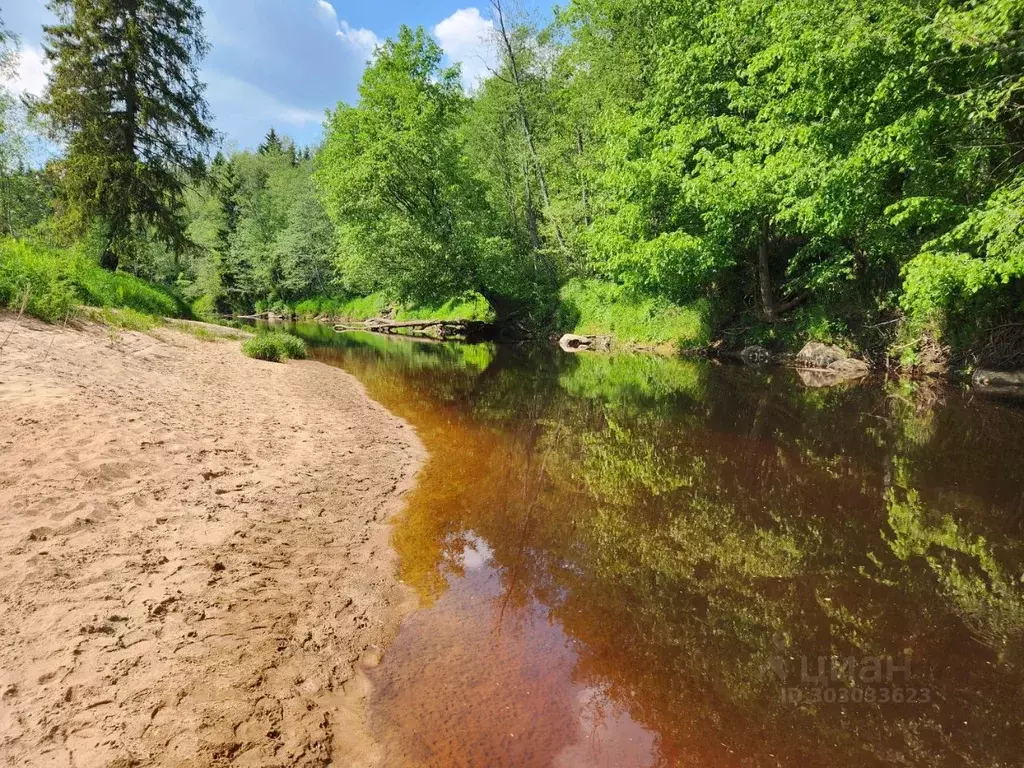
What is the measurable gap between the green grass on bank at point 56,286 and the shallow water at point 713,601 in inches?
298

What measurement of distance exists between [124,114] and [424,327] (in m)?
17.6

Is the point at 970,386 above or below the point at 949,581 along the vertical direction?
above

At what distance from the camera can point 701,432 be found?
9000 mm

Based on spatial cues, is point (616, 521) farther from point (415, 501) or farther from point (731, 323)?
point (731, 323)

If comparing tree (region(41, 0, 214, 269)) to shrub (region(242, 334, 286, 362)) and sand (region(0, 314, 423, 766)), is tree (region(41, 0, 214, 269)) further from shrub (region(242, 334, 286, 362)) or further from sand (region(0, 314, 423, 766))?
sand (region(0, 314, 423, 766))

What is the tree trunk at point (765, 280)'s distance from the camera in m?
17.9

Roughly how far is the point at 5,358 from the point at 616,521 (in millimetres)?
8275

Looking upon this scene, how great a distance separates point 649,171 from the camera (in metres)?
18.4

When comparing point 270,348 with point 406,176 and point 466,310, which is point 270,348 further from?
point 466,310

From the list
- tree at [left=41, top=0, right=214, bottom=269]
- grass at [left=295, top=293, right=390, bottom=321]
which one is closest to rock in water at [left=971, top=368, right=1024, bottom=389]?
tree at [left=41, top=0, right=214, bottom=269]

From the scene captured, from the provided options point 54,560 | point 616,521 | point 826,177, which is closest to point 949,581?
point 616,521

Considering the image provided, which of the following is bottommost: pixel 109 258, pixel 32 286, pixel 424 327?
pixel 424 327

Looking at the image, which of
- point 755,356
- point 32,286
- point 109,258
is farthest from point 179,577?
point 109,258

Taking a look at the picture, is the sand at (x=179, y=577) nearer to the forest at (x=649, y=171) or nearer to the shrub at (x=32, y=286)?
the shrub at (x=32, y=286)
